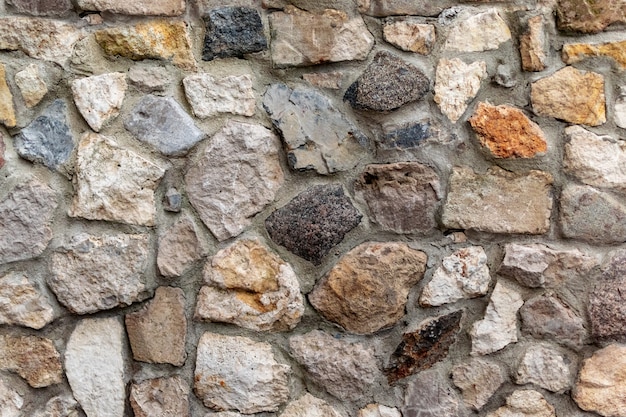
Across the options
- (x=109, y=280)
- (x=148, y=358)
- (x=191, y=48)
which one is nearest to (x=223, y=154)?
(x=191, y=48)

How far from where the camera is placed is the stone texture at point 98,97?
56.2 inches

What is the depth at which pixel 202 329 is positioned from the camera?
150 centimetres

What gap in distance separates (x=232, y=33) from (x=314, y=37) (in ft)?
0.57

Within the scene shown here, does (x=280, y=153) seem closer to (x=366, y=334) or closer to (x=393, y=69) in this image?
(x=393, y=69)

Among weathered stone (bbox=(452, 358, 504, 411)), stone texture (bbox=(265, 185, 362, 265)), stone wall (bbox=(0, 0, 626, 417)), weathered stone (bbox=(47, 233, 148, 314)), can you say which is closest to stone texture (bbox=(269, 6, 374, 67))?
stone wall (bbox=(0, 0, 626, 417))

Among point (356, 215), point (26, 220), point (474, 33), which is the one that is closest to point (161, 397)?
point (26, 220)

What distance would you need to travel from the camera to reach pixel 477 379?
1.53 meters

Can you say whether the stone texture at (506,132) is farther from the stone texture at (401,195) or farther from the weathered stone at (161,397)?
the weathered stone at (161,397)

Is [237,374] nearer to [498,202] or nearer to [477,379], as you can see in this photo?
[477,379]

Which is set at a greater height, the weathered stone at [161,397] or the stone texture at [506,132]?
the stone texture at [506,132]

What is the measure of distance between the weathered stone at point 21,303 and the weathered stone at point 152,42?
0.50 m

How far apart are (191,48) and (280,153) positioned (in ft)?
0.95

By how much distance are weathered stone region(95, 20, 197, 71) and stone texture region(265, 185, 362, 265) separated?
1.19 feet

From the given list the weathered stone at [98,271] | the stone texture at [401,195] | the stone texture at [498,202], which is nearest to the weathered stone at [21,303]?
the weathered stone at [98,271]
